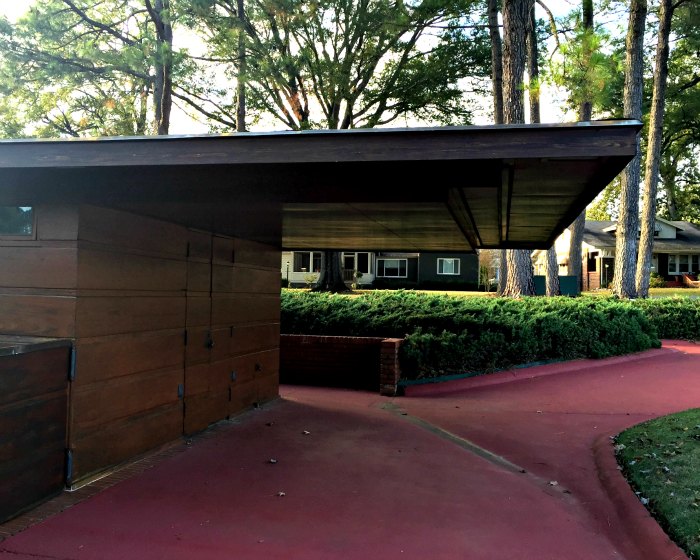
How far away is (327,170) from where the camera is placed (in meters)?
3.80

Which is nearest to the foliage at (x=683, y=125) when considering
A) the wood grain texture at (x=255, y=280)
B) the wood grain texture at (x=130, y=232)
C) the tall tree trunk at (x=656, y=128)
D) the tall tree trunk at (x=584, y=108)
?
the tall tree trunk at (x=656, y=128)

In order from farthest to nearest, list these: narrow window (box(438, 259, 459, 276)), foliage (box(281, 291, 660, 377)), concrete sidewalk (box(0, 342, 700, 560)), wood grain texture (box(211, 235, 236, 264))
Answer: narrow window (box(438, 259, 459, 276))
foliage (box(281, 291, 660, 377))
wood grain texture (box(211, 235, 236, 264))
concrete sidewalk (box(0, 342, 700, 560))

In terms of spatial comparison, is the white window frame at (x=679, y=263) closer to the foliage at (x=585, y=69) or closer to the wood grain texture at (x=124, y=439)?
the foliage at (x=585, y=69)

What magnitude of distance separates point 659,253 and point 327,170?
4330 cm

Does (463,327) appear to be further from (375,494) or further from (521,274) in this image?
(521,274)

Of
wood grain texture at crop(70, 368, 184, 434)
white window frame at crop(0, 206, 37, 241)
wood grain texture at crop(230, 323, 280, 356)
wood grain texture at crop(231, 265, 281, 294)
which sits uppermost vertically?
white window frame at crop(0, 206, 37, 241)

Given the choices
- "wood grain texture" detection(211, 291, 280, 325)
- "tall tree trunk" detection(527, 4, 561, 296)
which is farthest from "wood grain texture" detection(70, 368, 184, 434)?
"tall tree trunk" detection(527, 4, 561, 296)

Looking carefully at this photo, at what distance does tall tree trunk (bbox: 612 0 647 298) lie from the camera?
17672 millimetres

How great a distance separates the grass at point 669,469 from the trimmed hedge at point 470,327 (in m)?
3.47

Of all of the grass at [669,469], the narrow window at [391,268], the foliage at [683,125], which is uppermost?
the foliage at [683,125]

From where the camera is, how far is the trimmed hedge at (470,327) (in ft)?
32.8

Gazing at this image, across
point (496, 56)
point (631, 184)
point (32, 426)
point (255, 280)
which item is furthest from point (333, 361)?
point (496, 56)

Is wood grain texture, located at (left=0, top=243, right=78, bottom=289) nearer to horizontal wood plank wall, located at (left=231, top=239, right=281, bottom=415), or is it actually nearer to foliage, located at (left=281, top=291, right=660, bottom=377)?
horizontal wood plank wall, located at (left=231, top=239, right=281, bottom=415)

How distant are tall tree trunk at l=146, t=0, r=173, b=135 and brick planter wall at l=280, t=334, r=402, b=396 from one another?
8.65 meters
